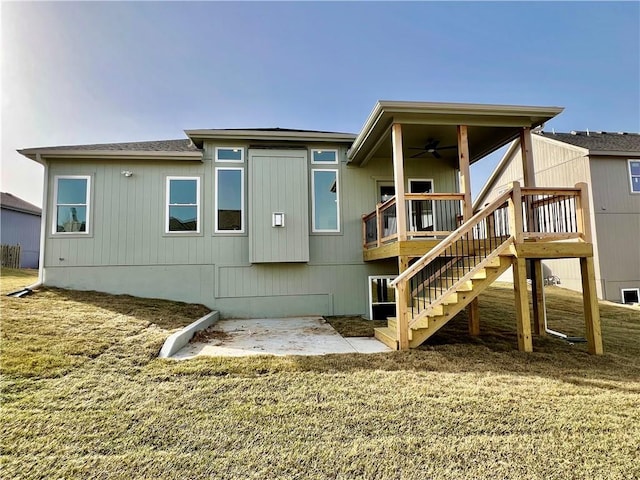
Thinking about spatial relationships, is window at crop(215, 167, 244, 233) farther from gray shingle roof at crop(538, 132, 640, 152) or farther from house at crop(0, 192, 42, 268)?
house at crop(0, 192, 42, 268)

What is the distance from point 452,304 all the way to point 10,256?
17584 mm

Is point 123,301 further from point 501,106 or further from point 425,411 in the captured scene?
point 501,106

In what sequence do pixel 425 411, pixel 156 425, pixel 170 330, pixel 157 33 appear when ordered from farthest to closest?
pixel 157 33
pixel 170 330
pixel 425 411
pixel 156 425

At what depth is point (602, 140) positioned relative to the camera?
44.6 ft

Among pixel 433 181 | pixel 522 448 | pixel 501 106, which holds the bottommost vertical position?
pixel 522 448

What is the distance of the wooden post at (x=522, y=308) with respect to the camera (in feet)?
16.5

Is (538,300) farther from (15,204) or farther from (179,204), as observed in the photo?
(15,204)

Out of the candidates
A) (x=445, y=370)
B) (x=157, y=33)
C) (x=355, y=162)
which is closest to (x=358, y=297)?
(x=355, y=162)

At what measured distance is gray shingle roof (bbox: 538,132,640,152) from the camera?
40.7 feet

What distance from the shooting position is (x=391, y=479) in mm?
2115

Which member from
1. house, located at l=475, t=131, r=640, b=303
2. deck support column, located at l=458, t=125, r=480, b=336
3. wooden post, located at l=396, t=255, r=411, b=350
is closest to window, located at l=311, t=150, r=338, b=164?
deck support column, located at l=458, t=125, r=480, b=336

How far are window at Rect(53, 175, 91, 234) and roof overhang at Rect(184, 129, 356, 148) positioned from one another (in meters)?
2.83

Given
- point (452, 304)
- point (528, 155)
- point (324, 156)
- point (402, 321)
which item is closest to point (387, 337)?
point (402, 321)

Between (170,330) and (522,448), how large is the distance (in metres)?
5.00
